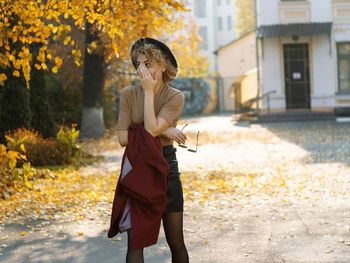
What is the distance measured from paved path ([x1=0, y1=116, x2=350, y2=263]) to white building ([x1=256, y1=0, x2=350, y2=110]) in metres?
14.1

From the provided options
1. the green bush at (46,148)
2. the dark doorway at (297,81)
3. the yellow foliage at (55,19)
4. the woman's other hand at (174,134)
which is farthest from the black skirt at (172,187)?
the dark doorway at (297,81)

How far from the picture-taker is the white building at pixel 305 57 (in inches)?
1059

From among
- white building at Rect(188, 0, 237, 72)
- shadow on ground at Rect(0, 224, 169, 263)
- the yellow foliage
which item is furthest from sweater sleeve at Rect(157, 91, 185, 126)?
white building at Rect(188, 0, 237, 72)

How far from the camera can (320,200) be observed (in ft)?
26.6

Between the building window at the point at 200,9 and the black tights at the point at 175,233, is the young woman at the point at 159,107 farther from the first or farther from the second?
the building window at the point at 200,9

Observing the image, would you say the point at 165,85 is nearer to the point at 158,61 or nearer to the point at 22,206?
the point at 158,61

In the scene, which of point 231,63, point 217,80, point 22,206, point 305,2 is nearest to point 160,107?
point 22,206

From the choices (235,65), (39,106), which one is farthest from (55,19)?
(235,65)

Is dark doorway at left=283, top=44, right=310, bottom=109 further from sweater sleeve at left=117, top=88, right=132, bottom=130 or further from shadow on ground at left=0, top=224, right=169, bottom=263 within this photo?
sweater sleeve at left=117, top=88, right=132, bottom=130

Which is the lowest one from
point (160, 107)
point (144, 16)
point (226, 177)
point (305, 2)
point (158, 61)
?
point (226, 177)

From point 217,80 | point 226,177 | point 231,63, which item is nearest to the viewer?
point 226,177

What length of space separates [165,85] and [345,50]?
25.1 m

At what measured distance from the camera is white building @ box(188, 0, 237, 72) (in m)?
69.4

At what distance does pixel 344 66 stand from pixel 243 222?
22006 millimetres
